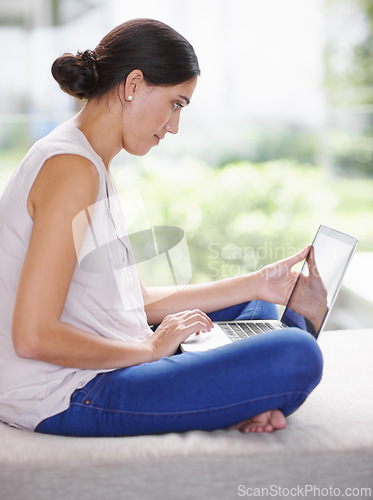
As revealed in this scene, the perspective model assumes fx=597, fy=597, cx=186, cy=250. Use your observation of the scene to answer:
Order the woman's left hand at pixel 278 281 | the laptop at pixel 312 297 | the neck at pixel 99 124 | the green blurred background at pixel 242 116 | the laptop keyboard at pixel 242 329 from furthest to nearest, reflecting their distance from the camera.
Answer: the green blurred background at pixel 242 116, the woman's left hand at pixel 278 281, the laptop keyboard at pixel 242 329, the laptop at pixel 312 297, the neck at pixel 99 124

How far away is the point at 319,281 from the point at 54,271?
676 mm

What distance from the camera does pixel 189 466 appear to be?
1064 millimetres

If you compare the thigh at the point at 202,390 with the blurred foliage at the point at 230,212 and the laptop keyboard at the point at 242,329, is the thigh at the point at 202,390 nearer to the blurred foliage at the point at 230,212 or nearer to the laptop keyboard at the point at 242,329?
the laptop keyboard at the point at 242,329

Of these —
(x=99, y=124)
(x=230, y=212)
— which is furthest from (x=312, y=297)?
(x=230, y=212)

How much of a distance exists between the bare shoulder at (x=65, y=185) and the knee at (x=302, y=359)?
447 millimetres

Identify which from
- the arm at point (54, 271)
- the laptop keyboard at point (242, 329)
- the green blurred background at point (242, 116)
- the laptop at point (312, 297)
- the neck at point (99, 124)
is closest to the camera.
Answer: the arm at point (54, 271)

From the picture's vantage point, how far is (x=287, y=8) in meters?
4.28

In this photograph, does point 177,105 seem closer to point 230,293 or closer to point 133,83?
point 133,83

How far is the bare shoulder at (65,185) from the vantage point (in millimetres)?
1038

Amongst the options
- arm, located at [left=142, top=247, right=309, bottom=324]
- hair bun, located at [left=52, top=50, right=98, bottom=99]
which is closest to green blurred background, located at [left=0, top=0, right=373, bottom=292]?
arm, located at [left=142, top=247, right=309, bottom=324]

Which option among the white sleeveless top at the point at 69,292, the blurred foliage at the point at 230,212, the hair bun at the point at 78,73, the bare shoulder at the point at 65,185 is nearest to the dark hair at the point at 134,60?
the hair bun at the point at 78,73

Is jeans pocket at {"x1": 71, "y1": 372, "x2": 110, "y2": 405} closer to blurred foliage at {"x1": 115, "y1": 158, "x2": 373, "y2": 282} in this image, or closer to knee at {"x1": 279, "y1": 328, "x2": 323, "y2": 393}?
knee at {"x1": 279, "y1": 328, "x2": 323, "y2": 393}

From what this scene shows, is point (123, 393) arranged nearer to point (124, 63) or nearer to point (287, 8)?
point (124, 63)

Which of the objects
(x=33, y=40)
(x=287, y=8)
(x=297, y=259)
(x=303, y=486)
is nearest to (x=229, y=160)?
(x=287, y=8)
